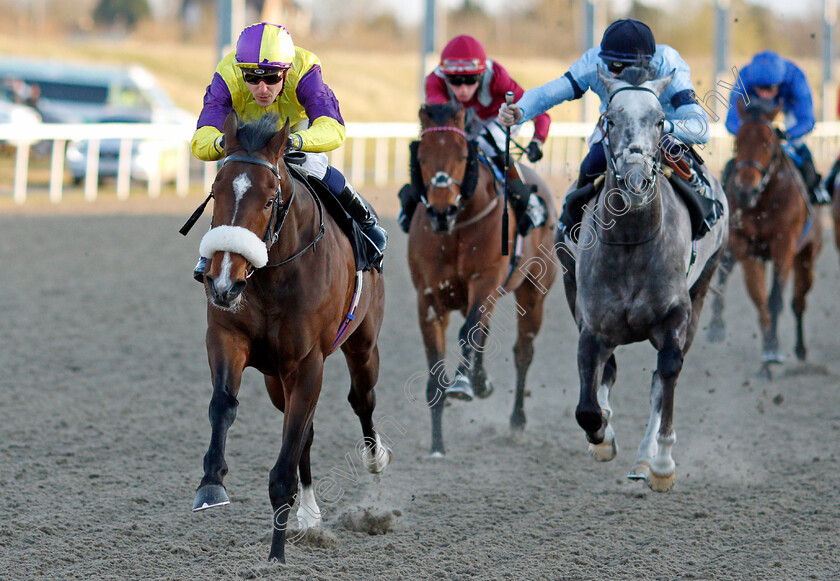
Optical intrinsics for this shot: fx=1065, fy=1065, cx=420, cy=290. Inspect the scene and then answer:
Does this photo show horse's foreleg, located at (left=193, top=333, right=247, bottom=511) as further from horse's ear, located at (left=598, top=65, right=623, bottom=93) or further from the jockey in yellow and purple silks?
horse's ear, located at (left=598, top=65, right=623, bottom=93)

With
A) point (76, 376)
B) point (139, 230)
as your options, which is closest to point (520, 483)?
point (76, 376)

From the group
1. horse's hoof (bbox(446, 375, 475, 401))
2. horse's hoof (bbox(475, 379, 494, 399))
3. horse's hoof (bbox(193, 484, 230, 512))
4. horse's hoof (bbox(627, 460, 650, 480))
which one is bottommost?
horse's hoof (bbox(475, 379, 494, 399))

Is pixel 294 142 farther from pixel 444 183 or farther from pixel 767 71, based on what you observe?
pixel 767 71

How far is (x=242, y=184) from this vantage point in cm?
362

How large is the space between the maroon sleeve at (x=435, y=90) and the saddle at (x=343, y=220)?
1.91 metres

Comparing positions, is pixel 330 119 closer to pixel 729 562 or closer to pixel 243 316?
pixel 243 316

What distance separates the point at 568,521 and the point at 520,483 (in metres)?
0.65

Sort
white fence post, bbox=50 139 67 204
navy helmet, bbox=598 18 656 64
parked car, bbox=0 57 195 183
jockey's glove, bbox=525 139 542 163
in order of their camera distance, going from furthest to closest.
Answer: parked car, bbox=0 57 195 183
white fence post, bbox=50 139 67 204
jockey's glove, bbox=525 139 542 163
navy helmet, bbox=598 18 656 64

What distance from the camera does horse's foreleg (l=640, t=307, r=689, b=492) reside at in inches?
182

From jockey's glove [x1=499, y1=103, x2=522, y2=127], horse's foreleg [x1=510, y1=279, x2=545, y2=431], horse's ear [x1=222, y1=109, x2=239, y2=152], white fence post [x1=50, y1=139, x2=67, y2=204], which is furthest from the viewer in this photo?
white fence post [x1=50, y1=139, x2=67, y2=204]

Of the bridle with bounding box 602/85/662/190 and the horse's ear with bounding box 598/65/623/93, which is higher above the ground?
the horse's ear with bounding box 598/65/623/93

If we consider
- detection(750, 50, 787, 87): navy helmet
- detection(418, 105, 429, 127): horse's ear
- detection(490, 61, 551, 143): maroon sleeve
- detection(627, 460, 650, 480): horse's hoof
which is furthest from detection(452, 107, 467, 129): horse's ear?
detection(750, 50, 787, 87): navy helmet

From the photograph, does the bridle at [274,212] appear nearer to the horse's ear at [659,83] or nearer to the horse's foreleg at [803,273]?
the horse's ear at [659,83]

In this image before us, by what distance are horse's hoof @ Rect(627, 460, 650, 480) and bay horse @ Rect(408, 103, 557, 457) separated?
135 centimetres
